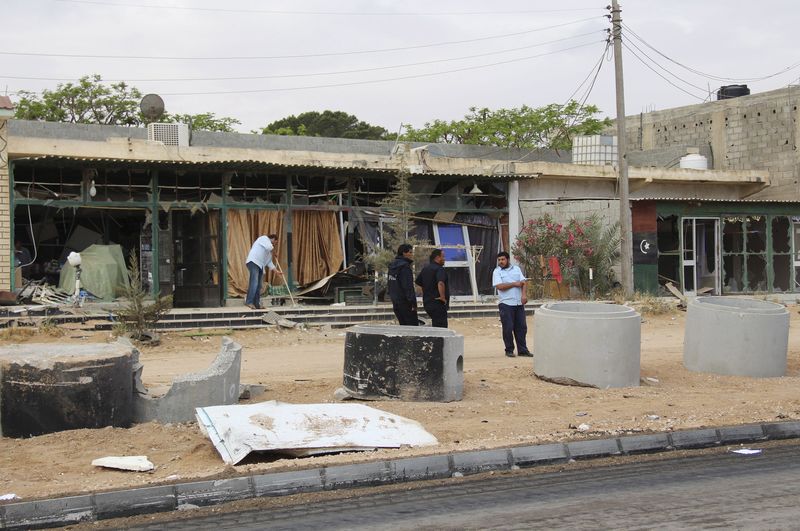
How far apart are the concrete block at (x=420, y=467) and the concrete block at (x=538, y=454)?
2.21 ft

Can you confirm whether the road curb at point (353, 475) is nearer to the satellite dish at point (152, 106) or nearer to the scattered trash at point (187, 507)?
the scattered trash at point (187, 507)

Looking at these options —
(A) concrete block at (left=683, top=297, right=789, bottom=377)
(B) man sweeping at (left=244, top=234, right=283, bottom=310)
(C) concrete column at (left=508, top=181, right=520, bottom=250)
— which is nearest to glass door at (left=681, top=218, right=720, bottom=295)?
(C) concrete column at (left=508, top=181, right=520, bottom=250)

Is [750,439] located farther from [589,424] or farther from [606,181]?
[606,181]

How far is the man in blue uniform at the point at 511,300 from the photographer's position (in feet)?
43.3

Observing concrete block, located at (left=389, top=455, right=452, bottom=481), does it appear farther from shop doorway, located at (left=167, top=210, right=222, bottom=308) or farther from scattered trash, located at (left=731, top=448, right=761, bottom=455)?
shop doorway, located at (left=167, top=210, right=222, bottom=308)

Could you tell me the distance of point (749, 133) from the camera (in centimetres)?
3269

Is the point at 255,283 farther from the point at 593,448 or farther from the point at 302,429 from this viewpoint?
the point at 593,448

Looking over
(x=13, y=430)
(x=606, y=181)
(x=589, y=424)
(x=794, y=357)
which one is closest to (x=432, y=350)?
(x=589, y=424)

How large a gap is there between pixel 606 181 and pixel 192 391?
18.9m

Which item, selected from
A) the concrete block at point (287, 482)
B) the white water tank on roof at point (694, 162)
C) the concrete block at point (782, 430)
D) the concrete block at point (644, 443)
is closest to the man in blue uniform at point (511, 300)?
the concrete block at point (782, 430)

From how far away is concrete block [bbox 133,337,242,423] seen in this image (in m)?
8.48

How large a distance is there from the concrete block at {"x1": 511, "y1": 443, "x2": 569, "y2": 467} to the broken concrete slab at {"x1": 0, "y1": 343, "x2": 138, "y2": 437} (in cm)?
Result: 355

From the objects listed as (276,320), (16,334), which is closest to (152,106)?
(276,320)

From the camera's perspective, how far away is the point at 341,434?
774 centimetres
